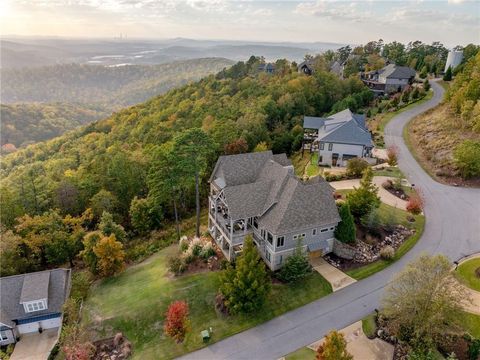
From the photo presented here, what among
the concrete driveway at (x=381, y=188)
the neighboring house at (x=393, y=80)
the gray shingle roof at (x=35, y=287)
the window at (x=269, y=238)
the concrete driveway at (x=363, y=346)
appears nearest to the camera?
the concrete driveway at (x=363, y=346)

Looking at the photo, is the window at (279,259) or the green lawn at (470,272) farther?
the window at (279,259)

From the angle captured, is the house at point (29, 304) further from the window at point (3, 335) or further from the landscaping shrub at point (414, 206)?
the landscaping shrub at point (414, 206)

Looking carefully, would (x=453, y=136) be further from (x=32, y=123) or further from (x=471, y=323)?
(x=32, y=123)

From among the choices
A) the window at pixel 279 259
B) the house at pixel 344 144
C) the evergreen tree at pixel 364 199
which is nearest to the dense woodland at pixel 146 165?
the house at pixel 344 144

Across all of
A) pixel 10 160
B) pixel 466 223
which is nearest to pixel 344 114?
pixel 466 223

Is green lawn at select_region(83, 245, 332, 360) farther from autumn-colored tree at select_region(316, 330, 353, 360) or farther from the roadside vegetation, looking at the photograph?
the roadside vegetation
